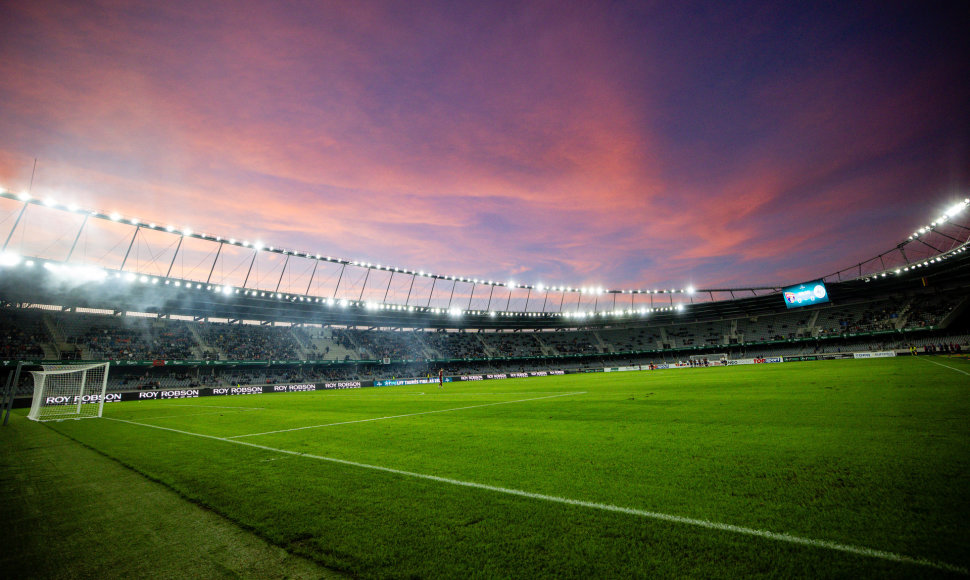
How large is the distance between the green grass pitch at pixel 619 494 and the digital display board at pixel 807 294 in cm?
4710

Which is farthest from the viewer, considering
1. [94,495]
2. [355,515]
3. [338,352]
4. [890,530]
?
[338,352]

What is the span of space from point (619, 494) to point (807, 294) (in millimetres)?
55722

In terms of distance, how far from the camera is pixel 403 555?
261cm

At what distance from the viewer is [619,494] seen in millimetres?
3553

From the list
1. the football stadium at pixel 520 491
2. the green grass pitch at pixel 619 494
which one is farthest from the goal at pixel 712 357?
the green grass pitch at pixel 619 494

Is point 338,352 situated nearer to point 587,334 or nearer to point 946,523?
point 587,334

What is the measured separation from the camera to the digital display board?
4412cm

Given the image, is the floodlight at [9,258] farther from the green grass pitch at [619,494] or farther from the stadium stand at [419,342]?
the green grass pitch at [619,494]

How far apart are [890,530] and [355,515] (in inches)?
157

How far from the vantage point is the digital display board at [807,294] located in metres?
44.1

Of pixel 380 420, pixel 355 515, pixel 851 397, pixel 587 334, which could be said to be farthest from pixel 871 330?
pixel 355 515

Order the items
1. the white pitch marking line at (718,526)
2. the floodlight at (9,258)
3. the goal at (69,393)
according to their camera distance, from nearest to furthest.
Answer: the white pitch marking line at (718,526)
the goal at (69,393)
the floodlight at (9,258)

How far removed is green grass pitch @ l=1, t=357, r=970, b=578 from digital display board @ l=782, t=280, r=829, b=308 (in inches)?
1854

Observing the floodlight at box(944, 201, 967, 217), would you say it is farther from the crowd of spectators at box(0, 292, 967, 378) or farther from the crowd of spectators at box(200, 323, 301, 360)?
the crowd of spectators at box(200, 323, 301, 360)
